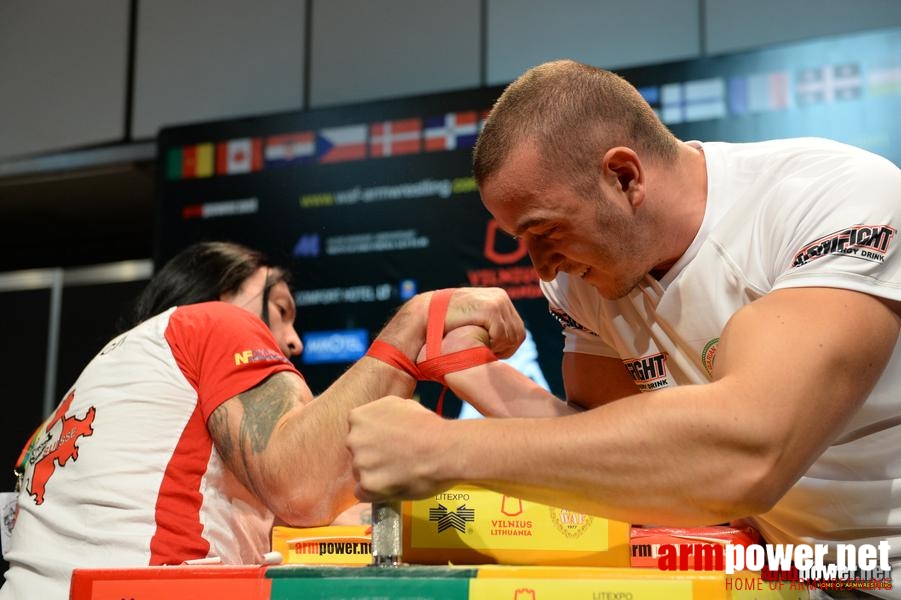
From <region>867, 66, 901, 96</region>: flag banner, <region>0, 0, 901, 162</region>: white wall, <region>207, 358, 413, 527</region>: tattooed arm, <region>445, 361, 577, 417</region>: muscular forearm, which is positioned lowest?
<region>207, 358, 413, 527</region>: tattooed arm

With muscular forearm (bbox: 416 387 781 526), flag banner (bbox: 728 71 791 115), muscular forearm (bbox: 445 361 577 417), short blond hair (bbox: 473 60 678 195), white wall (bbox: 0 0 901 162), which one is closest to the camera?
muscular forearm (bbox: 416 387 781 526)

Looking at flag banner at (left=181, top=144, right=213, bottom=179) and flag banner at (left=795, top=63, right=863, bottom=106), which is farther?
flag banner at (left=181, top=144, right=213, bottom=179)

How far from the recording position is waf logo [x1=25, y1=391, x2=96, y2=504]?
132cm

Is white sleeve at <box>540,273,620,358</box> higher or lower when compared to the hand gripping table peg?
higher

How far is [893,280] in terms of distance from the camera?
3.15 ft

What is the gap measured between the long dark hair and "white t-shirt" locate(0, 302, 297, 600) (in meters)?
0.41

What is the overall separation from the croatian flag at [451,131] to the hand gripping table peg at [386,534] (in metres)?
2.68

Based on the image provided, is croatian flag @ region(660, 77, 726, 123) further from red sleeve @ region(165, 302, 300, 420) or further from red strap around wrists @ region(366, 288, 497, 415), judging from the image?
red sleeve @ region(165, 302, 300, 420)

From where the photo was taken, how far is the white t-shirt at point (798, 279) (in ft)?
3.29

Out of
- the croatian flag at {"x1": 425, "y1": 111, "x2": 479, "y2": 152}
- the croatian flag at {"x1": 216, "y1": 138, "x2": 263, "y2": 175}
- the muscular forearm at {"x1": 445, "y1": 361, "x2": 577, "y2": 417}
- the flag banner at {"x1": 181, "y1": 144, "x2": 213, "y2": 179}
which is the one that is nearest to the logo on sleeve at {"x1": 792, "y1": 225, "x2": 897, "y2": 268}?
the muscular forearm at {"x1": 445, "y1": 361, "x2": 577, "y2": 417}

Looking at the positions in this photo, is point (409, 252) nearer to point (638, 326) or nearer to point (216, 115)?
point (216, 115)

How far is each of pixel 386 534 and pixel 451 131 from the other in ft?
9.05

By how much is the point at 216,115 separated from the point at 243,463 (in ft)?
10.7

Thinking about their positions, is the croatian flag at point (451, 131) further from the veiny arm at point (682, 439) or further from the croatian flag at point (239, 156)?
the veiny arm at point (682, 439)
